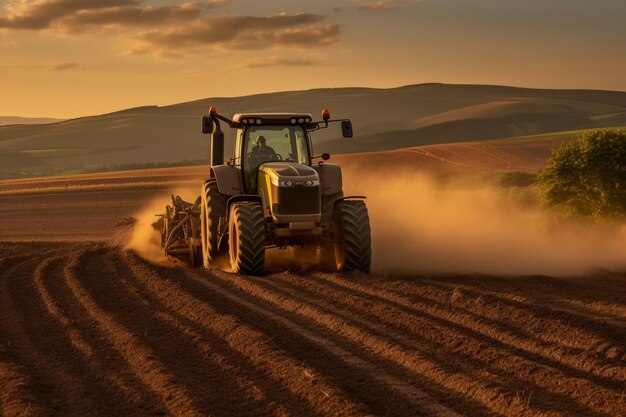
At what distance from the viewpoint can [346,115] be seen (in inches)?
5709

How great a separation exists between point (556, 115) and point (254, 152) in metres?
108

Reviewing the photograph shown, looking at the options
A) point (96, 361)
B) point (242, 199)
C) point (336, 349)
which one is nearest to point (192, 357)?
point (96, 361)

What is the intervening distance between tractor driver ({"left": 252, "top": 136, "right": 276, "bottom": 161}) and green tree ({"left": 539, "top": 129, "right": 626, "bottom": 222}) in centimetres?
1696

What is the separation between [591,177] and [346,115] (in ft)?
384

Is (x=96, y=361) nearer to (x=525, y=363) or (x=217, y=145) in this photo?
(x=525, y=363)

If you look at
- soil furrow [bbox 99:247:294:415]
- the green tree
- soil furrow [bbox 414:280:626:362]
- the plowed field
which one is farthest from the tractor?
the green tree

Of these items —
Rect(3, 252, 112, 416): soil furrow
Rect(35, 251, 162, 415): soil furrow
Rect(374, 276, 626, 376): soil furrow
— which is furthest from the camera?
Rect(374, 276, 626, 376): soil furrow

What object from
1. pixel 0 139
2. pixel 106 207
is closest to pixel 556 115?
pixel 0 139

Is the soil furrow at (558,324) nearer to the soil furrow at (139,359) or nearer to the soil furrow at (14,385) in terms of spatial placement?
the soil furrow at (139,359)

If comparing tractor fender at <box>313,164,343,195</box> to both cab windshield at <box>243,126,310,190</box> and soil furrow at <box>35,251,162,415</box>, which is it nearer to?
cab windshield at <box>243,126,310,190</box>

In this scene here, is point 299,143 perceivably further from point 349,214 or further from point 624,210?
point 624,210

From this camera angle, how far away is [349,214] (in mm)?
13320

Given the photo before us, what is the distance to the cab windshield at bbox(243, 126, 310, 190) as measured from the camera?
1434cm

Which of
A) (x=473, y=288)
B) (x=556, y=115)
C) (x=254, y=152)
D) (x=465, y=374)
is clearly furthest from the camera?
(x=556, y=115)
